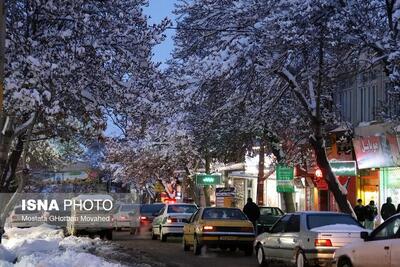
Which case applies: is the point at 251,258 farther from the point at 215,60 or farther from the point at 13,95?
the point at 13,95

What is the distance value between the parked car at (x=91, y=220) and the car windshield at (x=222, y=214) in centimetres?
754

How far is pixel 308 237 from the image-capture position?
49.3 feet

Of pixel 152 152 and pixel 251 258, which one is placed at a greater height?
pixel 152 152

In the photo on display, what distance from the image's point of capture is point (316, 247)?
1468 centimetres

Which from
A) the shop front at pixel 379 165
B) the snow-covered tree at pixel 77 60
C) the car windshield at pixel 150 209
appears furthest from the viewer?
the car windshield at pixel 150 209

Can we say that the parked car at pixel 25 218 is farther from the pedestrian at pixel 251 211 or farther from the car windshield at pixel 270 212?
the pedestrian at pixel 251 211

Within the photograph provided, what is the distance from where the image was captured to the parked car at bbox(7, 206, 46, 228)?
31962 millimetres

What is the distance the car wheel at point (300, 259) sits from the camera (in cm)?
1506

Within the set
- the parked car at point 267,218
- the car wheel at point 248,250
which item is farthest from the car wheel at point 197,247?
the parked car at point 267,218

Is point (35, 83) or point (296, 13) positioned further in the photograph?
point (296, 13)

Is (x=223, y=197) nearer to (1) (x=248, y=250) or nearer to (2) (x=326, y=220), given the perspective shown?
(1) (x=248, y=250)

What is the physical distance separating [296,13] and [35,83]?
6.78 metres

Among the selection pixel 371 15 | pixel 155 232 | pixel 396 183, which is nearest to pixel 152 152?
pixel 155 232

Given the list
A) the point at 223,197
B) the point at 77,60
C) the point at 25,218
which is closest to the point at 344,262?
the point at 77,60
